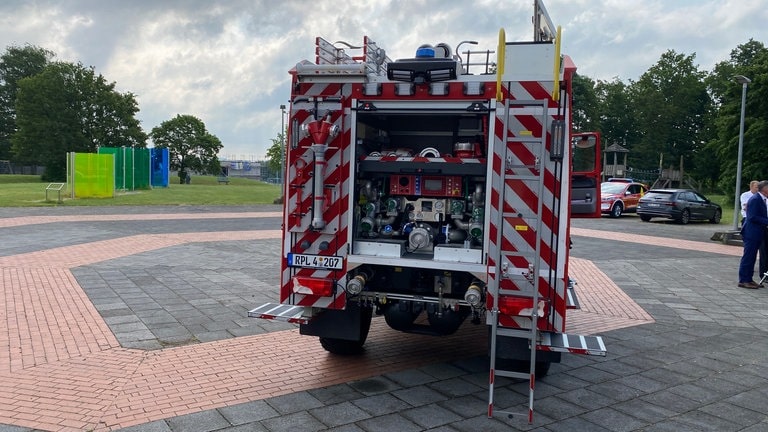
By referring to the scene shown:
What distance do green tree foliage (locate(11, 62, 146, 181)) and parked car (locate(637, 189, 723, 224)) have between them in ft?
164

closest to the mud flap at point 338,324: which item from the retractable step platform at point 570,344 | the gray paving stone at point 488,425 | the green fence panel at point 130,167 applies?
the gray paving stone at point 488,425

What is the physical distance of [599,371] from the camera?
5746 mm

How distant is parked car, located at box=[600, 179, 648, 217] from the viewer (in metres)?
26.4

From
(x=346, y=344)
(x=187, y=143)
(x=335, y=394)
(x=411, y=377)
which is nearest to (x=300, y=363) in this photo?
(x=346, y=344)

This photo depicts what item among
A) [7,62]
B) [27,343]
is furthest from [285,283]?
[7,62]

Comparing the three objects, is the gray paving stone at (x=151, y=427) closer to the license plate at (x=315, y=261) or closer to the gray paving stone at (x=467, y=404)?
the license plate at (x=315, y=261)

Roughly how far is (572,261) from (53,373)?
10.6m

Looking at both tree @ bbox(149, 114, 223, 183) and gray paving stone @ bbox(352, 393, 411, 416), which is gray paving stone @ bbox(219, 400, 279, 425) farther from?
tree @ bbox(149, 114, 223, 183)

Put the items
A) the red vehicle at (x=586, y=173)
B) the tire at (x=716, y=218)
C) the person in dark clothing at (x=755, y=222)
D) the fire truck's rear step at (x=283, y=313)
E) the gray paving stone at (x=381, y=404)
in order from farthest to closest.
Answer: the tire at (x=716, y=218) < the person in dark clothing at (x=755, y=222) < the red vehicle at (x=586, y=173) < the fire truck's rear step at (x=283, y=313) < the gray paving stone at (x=381, y=404)

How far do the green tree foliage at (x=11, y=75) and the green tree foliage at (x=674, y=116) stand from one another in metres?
70.7

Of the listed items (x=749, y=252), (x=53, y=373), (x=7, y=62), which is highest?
(x=7, y=62)

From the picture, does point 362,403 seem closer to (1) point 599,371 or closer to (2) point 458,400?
(2) point 458,400

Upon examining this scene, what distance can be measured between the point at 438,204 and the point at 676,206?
21998mm

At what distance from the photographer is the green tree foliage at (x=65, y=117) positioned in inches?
2192
